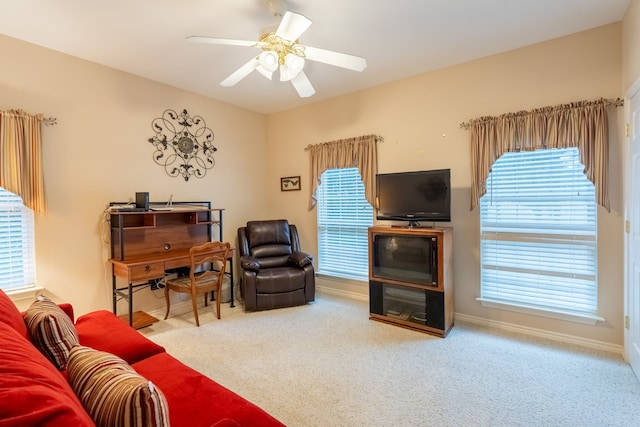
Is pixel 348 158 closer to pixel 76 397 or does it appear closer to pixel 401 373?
pixel 401 373

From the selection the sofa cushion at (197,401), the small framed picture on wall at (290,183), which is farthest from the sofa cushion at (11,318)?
the small framed picture on wall at (290,183)

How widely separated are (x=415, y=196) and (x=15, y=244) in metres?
3.96

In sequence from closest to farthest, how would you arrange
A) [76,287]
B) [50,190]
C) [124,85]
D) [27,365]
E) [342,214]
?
1. [27,365]
2. [50,190]
3. [76,287]
4. [124,85]
5. [342,214]

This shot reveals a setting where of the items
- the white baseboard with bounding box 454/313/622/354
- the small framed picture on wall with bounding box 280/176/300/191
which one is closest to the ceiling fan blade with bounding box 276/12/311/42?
the small framed picture on wall with bounding box 280/176/300/191

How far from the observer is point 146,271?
3.29m

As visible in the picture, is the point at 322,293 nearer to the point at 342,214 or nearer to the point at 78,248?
the point at 342,214

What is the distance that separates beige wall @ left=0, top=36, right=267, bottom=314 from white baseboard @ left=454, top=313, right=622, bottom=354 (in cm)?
371

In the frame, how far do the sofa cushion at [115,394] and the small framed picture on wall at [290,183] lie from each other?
12.8ft

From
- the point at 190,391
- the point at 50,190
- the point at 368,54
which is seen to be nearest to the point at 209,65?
the point at 368,54

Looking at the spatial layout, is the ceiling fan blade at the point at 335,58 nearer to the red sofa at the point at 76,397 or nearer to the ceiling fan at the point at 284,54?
the ceiling fan at the point at 284,54

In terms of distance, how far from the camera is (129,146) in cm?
367

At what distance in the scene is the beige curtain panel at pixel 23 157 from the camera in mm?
2773

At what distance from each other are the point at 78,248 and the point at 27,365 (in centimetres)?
292

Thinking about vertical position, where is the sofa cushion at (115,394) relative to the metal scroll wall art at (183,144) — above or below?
below
